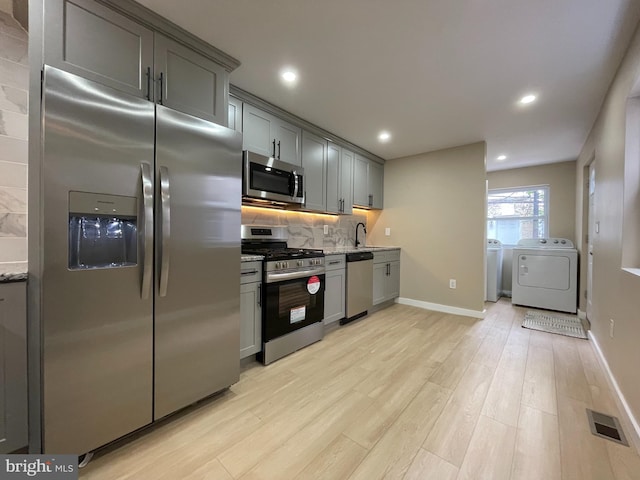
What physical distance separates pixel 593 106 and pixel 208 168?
11.7 feet

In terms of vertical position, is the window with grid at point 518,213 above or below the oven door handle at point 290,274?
above

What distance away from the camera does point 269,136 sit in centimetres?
265

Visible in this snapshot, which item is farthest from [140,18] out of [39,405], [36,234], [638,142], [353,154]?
[638,142]

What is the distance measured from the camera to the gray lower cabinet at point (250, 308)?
Answer: 209 centimetres

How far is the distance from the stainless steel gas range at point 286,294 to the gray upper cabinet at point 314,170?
608mm

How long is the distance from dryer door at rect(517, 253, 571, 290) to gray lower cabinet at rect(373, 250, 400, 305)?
199cm

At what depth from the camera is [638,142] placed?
174 centimetres

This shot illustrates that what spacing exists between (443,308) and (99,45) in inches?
Answer: 173

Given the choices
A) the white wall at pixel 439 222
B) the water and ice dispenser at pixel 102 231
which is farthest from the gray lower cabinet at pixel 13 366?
the white wall at pixel 439 222

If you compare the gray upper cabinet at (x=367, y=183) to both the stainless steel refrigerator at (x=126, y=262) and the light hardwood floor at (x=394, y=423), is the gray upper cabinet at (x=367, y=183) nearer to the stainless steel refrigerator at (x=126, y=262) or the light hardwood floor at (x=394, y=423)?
the light hardwood floor at (x=394, y=423)

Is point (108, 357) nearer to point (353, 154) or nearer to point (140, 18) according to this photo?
point (140, 18)

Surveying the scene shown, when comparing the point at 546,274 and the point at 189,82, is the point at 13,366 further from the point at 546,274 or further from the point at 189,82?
the point at 546,274

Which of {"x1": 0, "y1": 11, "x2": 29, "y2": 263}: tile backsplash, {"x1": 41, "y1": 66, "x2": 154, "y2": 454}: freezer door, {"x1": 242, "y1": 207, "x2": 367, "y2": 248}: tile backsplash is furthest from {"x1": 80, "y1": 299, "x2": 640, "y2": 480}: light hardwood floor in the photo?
{"x1": 242, "y1": 207, "x2": 367, "y2": 248}: tile backsplash

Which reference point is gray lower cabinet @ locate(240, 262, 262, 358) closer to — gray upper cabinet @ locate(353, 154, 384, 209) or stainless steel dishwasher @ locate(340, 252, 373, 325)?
stainless steel dishwasher @ locate(340, 252, 373, 325)
